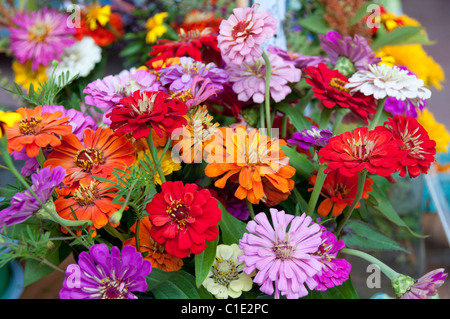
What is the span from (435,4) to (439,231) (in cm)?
209

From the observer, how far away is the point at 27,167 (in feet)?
0.91

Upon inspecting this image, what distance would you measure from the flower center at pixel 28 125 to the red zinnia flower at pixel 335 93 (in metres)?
0.21

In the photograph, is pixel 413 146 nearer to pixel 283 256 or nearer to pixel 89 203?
pixel 283 256

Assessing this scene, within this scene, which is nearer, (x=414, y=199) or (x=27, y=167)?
(x=27, y=167)

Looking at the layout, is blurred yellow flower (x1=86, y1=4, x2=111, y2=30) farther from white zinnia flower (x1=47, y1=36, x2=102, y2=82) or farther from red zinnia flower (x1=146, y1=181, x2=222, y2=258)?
red zinnia flower (x1=146, y1=181, x2=222, y2=258)

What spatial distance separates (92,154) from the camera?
271 millimetres

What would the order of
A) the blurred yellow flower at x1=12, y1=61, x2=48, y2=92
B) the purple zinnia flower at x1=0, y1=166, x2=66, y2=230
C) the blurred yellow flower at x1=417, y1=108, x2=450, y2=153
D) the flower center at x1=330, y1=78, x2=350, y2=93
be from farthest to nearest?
1. the blurred yellow flower at x1=12, y1=61, x2=48, y2=92
2. the blurred yellow flower at x1=417, y1=108, x2=450, y2=153
3. the flower center at x1=330, y1=78, x2=350, y2=93
4. the purple zinnia flower at x1=0, y1=166, x2=66, y2=230

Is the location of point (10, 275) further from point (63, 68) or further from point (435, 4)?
point (435, 4)

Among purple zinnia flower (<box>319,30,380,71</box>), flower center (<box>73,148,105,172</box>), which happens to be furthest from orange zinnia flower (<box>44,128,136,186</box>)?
purple zinnia flower (<box>319,30,380,71</box>)

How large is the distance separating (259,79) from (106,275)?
0.63ft

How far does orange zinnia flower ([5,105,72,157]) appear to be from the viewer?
0.25 m

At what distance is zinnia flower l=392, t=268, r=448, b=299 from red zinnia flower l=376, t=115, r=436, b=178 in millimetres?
66

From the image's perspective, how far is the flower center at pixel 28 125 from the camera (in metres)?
0.26

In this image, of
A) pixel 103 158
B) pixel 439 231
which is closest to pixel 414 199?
pixel 439 231
